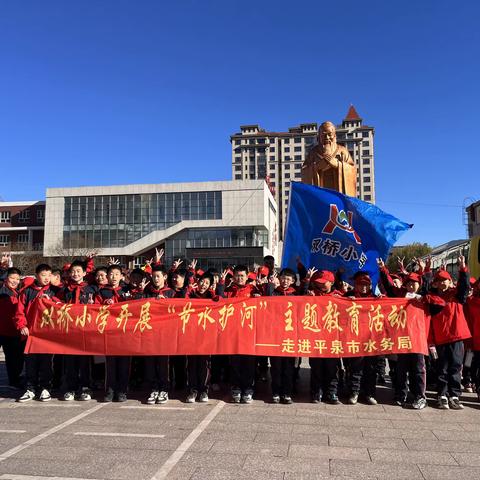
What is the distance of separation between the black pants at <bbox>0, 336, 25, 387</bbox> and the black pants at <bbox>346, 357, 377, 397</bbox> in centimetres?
507

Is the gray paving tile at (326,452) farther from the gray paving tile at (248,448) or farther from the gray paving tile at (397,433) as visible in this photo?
the gray paving tile at (397,433)

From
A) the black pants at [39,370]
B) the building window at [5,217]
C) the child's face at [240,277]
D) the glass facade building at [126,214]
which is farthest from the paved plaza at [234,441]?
the building window at [5,217]

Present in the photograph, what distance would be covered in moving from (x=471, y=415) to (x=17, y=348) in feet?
21.7

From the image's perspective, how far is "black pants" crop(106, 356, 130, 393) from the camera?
20.9ft

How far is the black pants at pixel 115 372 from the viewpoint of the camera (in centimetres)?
638

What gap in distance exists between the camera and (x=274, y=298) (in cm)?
644

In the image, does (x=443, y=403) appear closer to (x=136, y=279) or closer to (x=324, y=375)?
(x=324, y=375)

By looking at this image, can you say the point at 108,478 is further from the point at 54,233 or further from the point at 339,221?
the point at 54,233

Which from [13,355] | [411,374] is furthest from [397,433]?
[13,355]

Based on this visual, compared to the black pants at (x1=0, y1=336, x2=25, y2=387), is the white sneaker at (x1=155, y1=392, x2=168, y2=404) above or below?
below

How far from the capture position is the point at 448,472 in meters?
3.81

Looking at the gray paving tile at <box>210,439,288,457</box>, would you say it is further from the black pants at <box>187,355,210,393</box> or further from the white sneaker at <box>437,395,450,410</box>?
the white sneaker at <box>437,395,450,410</box>

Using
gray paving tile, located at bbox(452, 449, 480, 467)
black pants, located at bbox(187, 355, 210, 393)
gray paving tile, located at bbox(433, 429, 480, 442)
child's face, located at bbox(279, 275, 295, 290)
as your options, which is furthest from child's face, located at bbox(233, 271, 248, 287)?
gray paving tile, located at bbox(452, 449, 480, 467)

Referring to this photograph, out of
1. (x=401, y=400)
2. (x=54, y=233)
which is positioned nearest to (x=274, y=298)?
(x=401, y=400)
